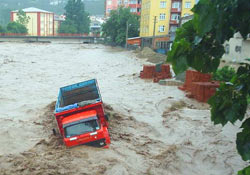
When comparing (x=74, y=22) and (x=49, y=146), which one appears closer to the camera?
(x=49, y=146)

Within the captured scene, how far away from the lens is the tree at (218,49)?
2.65 m

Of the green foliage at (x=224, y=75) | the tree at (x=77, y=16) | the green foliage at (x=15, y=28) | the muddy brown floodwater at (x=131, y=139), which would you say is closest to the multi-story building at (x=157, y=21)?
the green foliage at (x=224, y=75)

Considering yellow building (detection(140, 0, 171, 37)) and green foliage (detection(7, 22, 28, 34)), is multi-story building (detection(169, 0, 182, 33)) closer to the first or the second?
yellow building (detection(140, 0, 171, 37))

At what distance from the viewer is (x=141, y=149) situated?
12.3 meters

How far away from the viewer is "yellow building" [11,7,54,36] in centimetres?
10625

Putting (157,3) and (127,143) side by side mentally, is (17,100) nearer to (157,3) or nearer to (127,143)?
(127,143)

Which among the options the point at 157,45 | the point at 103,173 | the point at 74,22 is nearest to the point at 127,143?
the point at 103,173

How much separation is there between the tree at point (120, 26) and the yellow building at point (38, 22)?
119 feet

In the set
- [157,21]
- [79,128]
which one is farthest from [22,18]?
[79,128]

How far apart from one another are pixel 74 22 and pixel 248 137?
10930cm

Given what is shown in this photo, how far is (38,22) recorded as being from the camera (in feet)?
350

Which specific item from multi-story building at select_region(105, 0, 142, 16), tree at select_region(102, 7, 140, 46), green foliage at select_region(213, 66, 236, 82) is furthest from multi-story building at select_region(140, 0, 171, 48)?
green foliage at select_region(213, 66, 236, 82)

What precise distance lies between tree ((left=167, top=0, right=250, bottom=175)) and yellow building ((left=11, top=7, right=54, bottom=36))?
10728cm

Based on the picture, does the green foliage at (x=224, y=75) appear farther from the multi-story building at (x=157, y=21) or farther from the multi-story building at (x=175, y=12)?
the multi-story building at (x=175, y=12)
